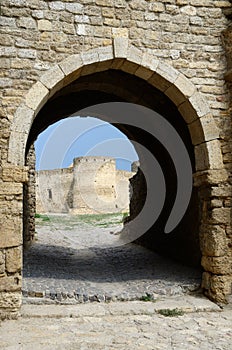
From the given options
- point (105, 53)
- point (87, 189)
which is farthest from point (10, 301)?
point (87, 189)

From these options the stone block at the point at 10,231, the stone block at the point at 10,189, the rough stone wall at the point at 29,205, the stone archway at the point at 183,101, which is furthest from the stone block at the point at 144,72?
the rough stone wall at the point at 29,205

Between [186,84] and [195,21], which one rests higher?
[195,21]

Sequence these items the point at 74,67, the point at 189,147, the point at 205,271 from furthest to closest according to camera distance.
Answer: the point at 189,147, the point at 205,271, the point at 74,67

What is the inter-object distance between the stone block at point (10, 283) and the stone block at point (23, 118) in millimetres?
1690

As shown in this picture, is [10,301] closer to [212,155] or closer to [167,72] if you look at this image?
[212,155]

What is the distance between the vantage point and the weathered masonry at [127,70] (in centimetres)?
441

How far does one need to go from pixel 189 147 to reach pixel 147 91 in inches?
47.3

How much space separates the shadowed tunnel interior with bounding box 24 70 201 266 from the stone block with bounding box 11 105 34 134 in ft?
7.12

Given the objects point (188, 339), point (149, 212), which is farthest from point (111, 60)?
point (149, 212)

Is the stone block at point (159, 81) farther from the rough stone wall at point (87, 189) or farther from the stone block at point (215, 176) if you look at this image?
the rough stone wall at point (87, 189)

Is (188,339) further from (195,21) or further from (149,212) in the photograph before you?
(149,212)

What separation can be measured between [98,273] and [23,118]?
299cm

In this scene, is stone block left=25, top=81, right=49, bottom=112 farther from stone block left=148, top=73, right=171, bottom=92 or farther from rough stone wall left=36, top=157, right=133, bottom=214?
rough stone wall left=36, top=157, right=133, bottom=214

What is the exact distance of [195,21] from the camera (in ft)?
16.6
